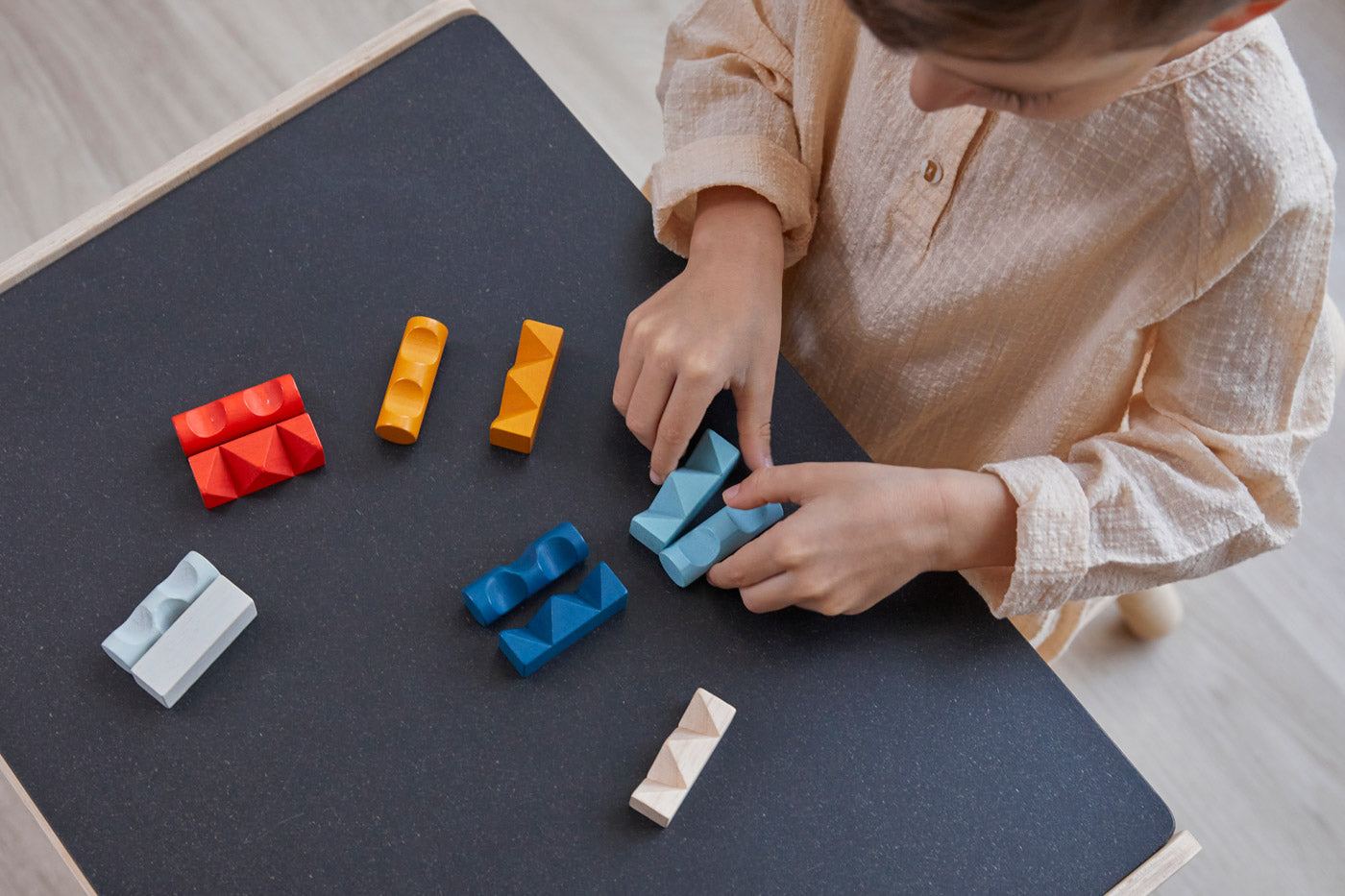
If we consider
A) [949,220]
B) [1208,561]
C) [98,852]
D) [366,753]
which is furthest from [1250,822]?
[98,852]

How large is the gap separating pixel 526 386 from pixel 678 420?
10 cm

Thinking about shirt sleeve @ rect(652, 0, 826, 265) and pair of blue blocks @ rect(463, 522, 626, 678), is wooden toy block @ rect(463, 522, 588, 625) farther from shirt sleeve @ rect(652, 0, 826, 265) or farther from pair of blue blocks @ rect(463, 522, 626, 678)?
shirt sleeve @ rect(652, 0, 826, 265)

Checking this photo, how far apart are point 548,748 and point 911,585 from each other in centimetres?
24

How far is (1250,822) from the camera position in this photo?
1254 millimetres

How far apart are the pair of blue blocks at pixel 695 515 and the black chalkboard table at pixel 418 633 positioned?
18 mm

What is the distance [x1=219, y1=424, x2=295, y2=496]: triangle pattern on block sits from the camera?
1.95 ft

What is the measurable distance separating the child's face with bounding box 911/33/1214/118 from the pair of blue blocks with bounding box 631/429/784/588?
0.83 ft

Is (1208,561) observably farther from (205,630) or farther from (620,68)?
(620,68)

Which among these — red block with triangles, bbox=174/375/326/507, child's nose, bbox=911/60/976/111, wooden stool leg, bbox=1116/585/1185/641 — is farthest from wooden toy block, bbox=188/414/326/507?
wooden stool leg, bbox=1116/585/1185/641

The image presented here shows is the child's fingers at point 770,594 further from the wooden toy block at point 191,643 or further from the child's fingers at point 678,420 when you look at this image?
the wooden toy block at point 191,643

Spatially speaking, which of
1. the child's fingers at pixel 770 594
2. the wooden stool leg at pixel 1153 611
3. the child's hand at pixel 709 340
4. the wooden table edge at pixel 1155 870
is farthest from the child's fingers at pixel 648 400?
the wooden stool leg at pixel 1153 611

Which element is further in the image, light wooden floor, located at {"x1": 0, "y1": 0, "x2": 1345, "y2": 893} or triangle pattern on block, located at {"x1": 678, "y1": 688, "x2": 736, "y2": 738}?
light wooden floor, located at {"x1": 0, "y1": 0, "x2": 1345, "y2": 893}

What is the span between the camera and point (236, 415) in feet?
2.02

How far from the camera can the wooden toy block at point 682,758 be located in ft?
1.80
